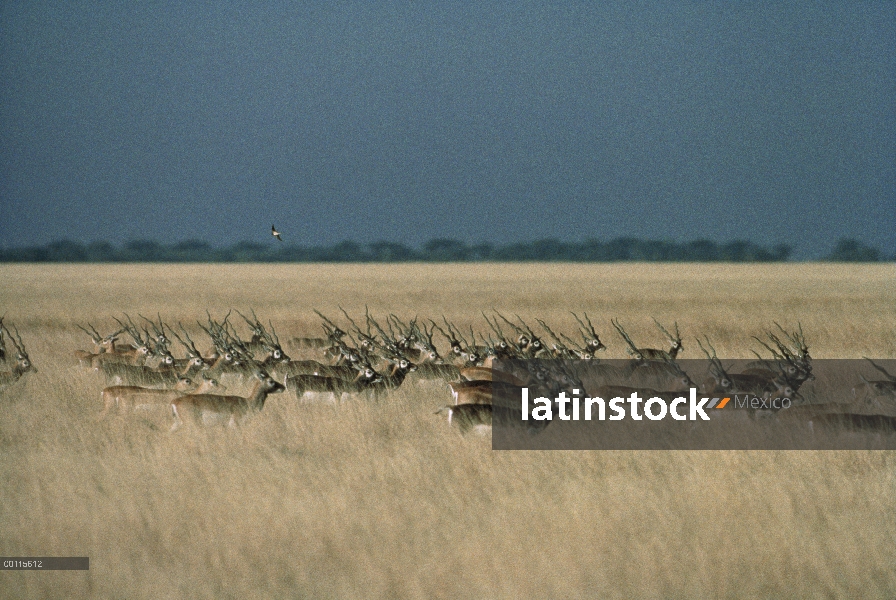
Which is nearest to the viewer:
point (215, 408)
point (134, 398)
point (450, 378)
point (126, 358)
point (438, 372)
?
point (215, 408)

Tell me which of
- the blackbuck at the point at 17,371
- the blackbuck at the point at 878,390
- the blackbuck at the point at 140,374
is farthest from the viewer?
the blackbuck at the point at 140,374

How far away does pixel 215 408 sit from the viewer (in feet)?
36.4

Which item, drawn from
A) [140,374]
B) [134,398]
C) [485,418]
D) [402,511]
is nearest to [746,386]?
[485,418]

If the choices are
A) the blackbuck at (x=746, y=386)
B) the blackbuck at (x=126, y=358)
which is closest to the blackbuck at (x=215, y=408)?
the blackbuck at (x=126, y=358)

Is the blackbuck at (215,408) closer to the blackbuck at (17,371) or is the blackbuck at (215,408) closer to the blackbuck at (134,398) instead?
the blackbuck at (134,398)

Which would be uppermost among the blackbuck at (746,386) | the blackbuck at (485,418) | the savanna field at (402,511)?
Answer: the blackbuck at (746,386)

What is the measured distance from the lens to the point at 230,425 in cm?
1109

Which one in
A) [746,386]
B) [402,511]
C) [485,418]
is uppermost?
[746,386]

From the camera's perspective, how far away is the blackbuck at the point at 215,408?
10891 mm

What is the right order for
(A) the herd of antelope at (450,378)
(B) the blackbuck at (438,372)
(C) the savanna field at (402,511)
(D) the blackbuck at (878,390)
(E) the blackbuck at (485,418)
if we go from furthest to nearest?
(B) the blackbuck at (438,372)
(D) the blackbuck at (878,390)
(A) the herd of antelope at (450,378)
(E) the blackbuck at (485,418)
(C) the savanna field at (402,511)

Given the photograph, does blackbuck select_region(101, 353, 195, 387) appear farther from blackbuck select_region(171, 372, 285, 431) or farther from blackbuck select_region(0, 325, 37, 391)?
blackbuck select_region(171, 372, 285, 431)

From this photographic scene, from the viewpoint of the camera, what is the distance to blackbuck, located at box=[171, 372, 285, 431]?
10.9m

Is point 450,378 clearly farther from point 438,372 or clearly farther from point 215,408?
point 215,408

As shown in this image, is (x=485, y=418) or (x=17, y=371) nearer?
(x=485, y=418)
